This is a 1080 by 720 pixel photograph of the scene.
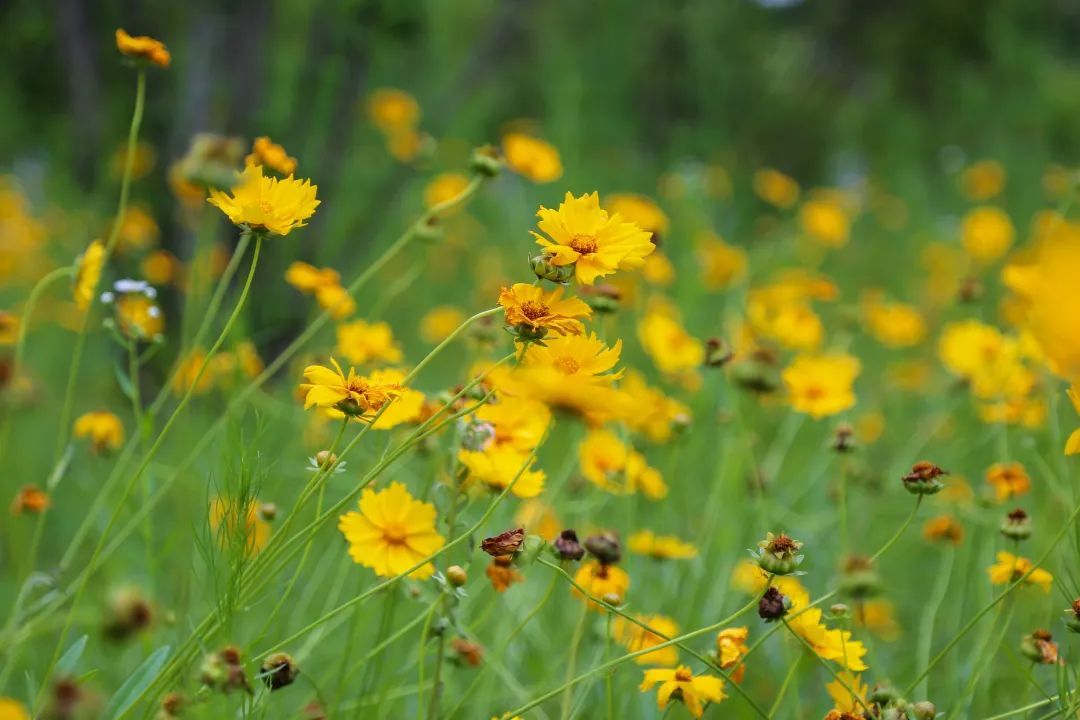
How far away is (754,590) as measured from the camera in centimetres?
87

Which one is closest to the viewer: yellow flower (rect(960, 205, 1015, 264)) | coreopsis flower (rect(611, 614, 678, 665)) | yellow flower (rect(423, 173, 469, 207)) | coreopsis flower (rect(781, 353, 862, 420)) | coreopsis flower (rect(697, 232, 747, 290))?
coreopsis flower (rect(611, 614, 678, 665))

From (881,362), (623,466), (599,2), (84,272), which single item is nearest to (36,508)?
(84,272)

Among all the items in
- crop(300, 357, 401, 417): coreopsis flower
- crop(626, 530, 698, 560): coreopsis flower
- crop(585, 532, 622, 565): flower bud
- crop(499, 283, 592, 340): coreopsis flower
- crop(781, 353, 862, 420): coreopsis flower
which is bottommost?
crop(626, 530, 698, 560): coreopsis flower

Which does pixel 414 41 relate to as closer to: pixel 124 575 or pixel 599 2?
pixel 124 575

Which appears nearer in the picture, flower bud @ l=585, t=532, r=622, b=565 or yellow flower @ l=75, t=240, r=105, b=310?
flower bud @ l=585, t=532, r=622, b=565

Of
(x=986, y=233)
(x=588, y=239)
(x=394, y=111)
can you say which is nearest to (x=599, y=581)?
(x=588, y=239)

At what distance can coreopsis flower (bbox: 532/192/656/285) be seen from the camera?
56 cm

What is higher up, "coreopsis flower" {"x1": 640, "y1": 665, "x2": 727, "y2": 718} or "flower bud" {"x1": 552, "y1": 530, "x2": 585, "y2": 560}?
"flower bud" {"x1": 552, "y1": 530, "x2": 585, "y2": 560}

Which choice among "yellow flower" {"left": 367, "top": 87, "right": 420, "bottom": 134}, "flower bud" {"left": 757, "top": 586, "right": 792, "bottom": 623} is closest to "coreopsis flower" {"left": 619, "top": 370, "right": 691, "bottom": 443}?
"flower bud" {"left": 757, "top": 586, "right": 792, "bottom": 623}

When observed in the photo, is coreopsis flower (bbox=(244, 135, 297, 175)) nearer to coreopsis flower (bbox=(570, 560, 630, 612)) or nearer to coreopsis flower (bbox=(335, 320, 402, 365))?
coreopsis flower (bbox=(335, 320, 402, 365))

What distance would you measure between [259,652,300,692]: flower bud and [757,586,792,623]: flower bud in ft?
0.93

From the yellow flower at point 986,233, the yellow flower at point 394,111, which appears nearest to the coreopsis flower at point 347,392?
the yellow flower at point 394,111

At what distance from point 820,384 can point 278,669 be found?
700mm

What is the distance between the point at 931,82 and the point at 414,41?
570 centimetres
